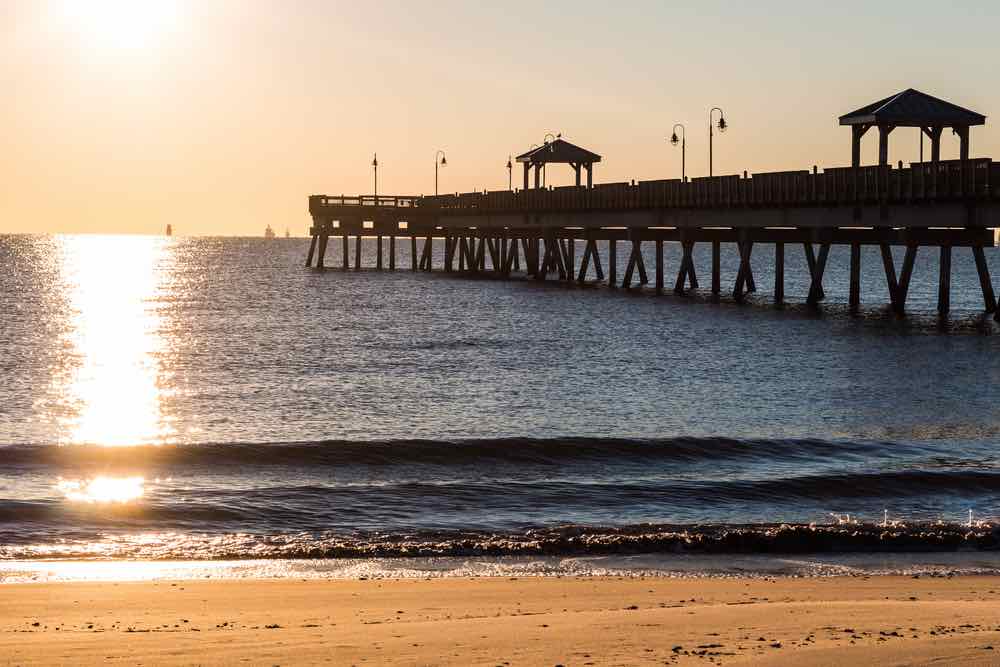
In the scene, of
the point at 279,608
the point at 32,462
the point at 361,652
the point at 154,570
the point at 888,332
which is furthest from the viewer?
the point at 888,332

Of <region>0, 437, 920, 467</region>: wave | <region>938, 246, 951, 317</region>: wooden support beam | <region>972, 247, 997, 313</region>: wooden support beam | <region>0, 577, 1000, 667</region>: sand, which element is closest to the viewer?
<region>0, 577, 1000, 667</region>: sand

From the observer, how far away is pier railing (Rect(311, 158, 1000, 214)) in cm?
4400

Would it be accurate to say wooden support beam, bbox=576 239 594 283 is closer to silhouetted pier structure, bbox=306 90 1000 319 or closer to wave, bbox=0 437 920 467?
silhouetted pier structure, bbox=306 90 1000 319

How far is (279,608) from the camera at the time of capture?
12.0m

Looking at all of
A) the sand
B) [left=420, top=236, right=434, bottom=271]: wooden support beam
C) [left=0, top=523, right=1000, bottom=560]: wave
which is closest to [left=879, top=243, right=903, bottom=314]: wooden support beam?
[left=0, top=523, right=1000, bottom=560]: wave

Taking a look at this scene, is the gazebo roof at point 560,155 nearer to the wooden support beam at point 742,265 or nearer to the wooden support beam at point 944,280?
the wooden support beam at point 742,265

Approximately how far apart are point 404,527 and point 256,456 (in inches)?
249

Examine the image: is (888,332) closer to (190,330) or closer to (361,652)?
(190,330)

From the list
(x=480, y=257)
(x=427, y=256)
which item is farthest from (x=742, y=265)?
(x=427, y=256)

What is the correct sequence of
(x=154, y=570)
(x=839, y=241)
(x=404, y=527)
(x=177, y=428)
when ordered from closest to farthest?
(x=154, y=570), (x=404, y=527), (x=177, y=428), (x=839, y=241)

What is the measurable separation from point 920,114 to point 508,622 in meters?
44.0

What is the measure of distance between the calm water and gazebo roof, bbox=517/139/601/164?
99.4ft

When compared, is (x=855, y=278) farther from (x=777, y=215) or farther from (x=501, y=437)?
(x=501, y=437)

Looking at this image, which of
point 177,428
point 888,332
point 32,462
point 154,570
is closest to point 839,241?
point 888,332
